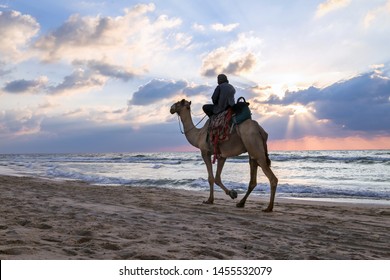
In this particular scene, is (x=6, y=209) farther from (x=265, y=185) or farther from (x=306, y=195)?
(x=265, y=185)

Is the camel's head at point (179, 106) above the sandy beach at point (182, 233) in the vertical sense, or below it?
above

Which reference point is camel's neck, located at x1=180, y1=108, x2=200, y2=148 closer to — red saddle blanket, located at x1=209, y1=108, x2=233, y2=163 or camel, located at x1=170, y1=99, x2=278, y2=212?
camel, located at x1=170, y1=99, x2=278, y2=212

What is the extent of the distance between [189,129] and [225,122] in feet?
6.35

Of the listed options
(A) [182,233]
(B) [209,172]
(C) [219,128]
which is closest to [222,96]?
(C) [219,128]

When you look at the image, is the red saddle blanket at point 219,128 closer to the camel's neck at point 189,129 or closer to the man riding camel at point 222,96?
the man riding camel at point 222,96

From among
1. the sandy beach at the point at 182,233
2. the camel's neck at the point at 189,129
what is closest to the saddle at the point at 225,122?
the camel's neck at the point at 189,129

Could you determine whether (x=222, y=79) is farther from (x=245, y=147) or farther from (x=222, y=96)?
(x=245, y=147)

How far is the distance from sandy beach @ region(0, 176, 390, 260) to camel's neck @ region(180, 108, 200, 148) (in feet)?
8.59

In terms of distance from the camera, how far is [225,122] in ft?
32.5

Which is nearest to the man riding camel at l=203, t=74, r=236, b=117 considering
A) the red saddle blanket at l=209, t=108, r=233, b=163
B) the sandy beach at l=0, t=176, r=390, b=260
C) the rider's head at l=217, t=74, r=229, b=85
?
the rider's head at l=217, t=74, r=229, b=85

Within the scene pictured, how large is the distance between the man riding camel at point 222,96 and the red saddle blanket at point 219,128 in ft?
0.74

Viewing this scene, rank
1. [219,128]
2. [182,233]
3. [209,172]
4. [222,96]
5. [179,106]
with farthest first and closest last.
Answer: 1. [179,106]
2. [209,172]
3. [222,96]
4. [219,128]
5. [182,233]

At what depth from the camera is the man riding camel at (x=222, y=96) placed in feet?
33.7
